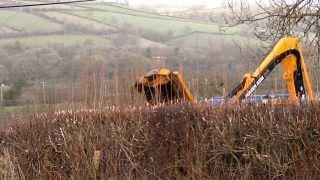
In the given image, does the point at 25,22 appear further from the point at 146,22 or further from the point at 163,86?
the point at 163,86

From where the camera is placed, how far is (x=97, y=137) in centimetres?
823

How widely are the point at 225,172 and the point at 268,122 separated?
80 centimetres

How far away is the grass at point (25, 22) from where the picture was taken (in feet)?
127

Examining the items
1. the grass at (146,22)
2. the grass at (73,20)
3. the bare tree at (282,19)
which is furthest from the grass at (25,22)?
the bare tree at (282,19)

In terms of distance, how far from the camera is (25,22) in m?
41.2

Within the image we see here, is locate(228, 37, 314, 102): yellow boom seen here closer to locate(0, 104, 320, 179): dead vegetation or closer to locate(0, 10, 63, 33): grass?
locate(0, 104, 320, 179): dead vegetation

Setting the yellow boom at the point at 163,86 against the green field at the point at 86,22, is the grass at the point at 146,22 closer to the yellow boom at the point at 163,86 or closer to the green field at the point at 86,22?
the green field at the point at 86,22

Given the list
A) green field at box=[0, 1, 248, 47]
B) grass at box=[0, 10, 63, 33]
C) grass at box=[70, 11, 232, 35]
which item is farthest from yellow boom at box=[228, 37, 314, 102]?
grass at box=[0, 10, 63, 33]

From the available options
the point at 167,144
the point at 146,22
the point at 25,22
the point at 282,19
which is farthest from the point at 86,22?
the point at 167,144

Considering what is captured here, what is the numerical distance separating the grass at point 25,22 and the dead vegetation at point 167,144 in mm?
30463

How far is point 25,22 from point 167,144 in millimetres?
35144

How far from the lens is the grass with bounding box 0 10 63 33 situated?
127 ft

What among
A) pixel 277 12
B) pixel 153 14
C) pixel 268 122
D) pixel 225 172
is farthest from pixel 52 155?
pixel 153 14

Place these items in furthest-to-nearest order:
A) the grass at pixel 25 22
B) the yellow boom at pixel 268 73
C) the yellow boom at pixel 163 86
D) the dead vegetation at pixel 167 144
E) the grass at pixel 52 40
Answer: the grass at pixel 25 22 < the grass at pixel 52 40 < the yellow boom at pixel 268 73 < the yellow boom at pixel 163 86 < the dead vegetation at pixel 167 144
